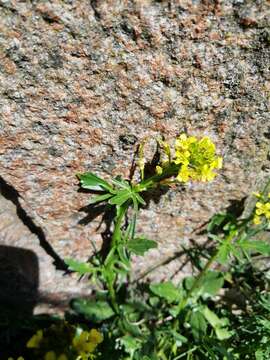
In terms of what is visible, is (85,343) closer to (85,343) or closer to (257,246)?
(85,343)

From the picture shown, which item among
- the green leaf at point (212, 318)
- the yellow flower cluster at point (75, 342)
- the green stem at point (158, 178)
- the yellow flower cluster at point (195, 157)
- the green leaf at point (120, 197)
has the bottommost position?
the yellow flower cluster at point (75, 342)

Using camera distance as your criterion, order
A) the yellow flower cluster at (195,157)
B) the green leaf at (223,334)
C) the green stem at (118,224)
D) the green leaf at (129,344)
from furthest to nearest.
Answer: the green leaf at (223,334), the green leaf at (129,344), the green stem at (118,224), the yellow flower cluster at (195,157)

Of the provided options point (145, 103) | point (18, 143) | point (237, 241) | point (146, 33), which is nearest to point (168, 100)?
point (145, 103)

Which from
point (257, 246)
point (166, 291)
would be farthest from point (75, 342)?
point (257, 246)

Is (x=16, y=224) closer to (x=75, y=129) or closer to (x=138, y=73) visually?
(x=75, y=129)

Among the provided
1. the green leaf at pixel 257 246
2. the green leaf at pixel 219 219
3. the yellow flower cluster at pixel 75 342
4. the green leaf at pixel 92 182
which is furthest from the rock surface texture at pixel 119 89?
the yellow flower cluster at pixel 75 342

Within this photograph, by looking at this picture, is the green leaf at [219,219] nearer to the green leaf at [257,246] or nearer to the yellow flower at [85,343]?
the green leaf at [257,246]
